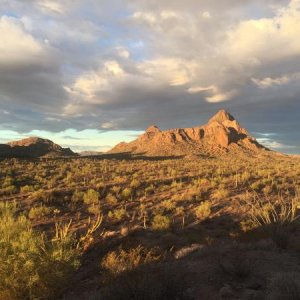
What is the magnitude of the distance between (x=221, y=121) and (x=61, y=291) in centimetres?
10501

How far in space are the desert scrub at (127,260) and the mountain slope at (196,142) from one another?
71.1 meters

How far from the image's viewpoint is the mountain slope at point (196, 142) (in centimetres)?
8706

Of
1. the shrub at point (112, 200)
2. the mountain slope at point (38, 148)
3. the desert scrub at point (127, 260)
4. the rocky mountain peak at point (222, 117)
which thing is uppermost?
the rocky mountain peak at point (222, 117)

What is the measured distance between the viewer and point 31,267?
29.7ft

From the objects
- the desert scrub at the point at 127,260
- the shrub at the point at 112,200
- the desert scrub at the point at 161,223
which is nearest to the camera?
the desert scrub at the point at 127,260

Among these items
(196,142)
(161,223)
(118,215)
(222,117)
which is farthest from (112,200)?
(222,117)

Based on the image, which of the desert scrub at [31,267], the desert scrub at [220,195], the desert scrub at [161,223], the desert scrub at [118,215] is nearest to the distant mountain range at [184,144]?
the desert scrub at [220,195]

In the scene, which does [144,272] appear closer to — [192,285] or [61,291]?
[192,285]

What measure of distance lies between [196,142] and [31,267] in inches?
3411

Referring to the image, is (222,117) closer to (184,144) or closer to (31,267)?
(184,144)

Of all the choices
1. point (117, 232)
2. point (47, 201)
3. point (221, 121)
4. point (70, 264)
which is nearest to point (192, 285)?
point (70, 264)

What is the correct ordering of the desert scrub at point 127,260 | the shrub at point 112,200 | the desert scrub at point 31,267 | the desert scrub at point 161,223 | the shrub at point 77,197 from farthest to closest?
the shrub at point 77,197, the shrub at point 112,200, the desert scrub at point 161,223, the desert scrub at point 127,260, the desert scrub at point 31,267

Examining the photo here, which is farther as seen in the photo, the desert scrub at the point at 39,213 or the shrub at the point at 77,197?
the shrub at the point at 77,197

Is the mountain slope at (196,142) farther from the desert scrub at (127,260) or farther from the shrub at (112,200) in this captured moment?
the desert scrub at (127,260)
